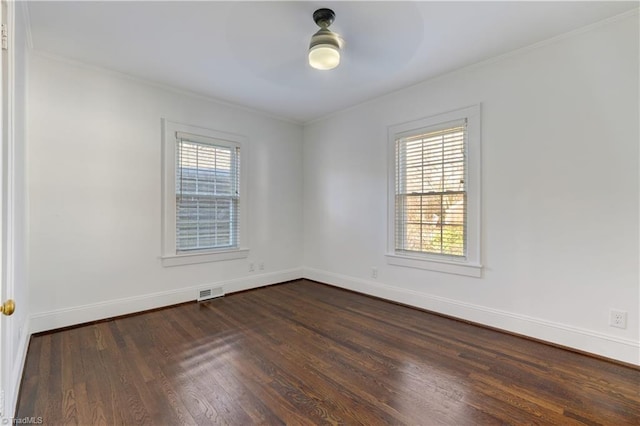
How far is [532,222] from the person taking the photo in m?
2.80

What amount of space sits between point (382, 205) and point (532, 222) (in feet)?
5.45

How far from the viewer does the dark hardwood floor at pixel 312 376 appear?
69.9 inches

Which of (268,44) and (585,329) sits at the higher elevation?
(268,44)

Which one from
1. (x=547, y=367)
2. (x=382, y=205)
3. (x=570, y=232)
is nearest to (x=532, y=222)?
(x=570, y=232)

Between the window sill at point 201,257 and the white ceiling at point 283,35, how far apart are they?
6.81 feet

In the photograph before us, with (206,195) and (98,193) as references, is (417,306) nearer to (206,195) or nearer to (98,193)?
(206,195)

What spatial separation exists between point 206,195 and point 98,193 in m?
1.17

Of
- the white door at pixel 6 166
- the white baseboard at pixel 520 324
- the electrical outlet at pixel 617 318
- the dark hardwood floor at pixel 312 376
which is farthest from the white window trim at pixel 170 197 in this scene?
the electrical outlet at pixel 617 318

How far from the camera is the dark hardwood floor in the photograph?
5.83ft

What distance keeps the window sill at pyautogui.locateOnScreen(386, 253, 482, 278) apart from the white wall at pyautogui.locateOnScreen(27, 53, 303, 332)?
2.31m

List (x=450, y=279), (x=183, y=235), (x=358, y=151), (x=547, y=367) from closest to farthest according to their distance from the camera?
(x=547, y=367) < (x=450, y=279) < (x=183, y=235) < (x=358, y=151)

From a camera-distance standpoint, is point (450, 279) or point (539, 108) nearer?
point (539, 108)

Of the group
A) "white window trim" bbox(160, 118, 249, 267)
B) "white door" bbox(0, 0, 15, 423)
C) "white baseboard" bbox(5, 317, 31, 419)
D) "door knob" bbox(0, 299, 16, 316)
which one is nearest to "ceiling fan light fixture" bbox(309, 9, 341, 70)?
"white door" bbox(0, 0, 15, 423)

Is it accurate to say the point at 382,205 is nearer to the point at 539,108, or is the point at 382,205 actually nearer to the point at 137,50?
the point at 539,108
